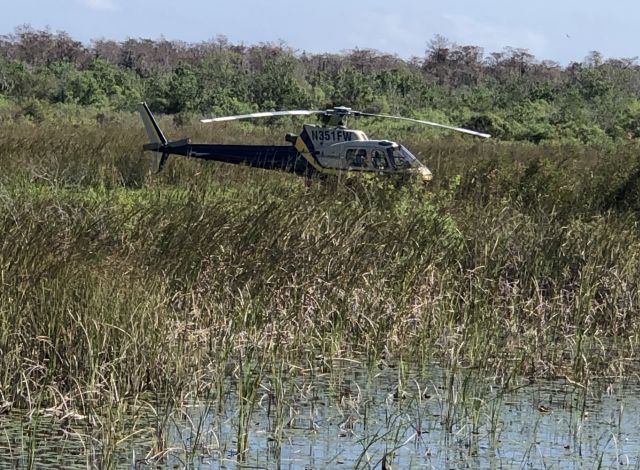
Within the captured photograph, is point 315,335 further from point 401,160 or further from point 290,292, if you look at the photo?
point 401,160

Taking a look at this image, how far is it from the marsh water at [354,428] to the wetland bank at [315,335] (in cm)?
2

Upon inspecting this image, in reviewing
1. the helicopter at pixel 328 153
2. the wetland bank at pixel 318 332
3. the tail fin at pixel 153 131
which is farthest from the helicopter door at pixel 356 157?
the tail fin at pixel 153 131

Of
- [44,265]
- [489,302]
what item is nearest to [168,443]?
[44,265]

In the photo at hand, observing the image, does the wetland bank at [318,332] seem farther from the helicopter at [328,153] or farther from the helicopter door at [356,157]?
the helicopter door at [356,157]

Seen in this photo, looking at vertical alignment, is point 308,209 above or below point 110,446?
above

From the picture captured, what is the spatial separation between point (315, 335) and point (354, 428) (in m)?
1.90

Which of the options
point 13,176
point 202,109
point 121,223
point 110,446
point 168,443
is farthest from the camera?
point 202,109

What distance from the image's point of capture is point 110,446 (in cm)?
623

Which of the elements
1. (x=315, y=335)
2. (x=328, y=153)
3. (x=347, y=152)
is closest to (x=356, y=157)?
(x=347, y=152)

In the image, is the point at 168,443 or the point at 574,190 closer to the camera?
the point at 168,443

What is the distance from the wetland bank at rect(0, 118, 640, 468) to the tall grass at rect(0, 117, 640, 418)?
0.07 ft

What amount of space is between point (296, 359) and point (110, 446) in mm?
2493

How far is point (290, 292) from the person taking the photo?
9508 millimetres

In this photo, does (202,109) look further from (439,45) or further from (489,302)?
(439,45)
